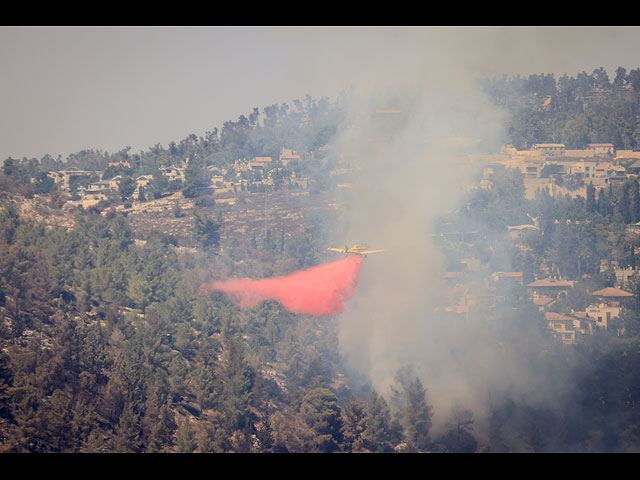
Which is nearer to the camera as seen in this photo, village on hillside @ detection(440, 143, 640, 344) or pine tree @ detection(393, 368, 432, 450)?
pine tree @ detection(393, 368, 432, 450)

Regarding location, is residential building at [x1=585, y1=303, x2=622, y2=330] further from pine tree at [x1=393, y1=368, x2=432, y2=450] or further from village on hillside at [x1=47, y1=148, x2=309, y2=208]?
village on hillside at [x1=47, y1=148, x2=309, y2=208]

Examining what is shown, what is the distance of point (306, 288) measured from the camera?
93750 mm

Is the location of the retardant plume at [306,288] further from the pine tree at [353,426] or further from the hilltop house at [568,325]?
the hilltop house at [568,325]

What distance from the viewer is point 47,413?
2542 inches

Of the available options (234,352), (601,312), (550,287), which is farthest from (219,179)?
(234,352)

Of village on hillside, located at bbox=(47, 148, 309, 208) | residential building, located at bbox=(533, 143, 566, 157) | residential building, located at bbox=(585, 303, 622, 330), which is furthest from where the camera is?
residential building, located at bbox=(533, 143, 566, 157)

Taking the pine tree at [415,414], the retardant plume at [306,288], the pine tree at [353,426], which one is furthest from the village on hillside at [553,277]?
the pine tree at [353,426]

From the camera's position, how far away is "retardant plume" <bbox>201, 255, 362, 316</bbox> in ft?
300

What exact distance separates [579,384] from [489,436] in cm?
1218

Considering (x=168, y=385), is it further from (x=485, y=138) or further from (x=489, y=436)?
(x=485, y=138)

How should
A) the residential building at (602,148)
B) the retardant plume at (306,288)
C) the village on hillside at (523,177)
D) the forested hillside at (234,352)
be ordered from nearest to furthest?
the forested hillside at (234,352) < the retardant plume at (306,288) < the village on hillside at (523,177) < the residential building at (602,148)

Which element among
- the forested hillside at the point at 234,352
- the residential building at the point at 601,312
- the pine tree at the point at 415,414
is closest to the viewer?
the forested hillside at the point at 234,352

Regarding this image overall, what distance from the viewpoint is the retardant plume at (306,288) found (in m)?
91.5

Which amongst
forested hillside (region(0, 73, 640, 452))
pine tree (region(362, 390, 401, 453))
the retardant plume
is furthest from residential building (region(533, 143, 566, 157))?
pine tree (region(362, 390, 401, 453))
